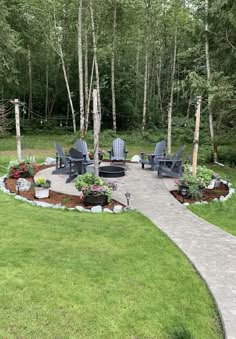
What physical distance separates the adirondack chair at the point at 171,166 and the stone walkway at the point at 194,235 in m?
0.21

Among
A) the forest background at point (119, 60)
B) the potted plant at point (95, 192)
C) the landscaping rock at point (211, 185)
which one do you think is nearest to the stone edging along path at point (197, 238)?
the potted plant at point (95, 192)

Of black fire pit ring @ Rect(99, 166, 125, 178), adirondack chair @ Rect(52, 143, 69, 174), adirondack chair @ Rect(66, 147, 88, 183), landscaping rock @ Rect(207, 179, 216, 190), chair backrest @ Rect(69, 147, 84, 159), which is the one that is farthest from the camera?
black fire pit ring @ Rect(99, 166, 125, 178)

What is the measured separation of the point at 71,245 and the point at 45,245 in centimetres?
31

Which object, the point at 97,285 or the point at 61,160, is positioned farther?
the point at 61,160

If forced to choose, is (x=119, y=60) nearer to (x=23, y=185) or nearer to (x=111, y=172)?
(x=111, y=172)

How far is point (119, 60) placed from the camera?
1892 cm

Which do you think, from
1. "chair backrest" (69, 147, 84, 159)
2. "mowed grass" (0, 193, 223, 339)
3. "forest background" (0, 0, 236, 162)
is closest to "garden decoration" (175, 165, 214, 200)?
"mowed grass" (0, 193, 223, 339)

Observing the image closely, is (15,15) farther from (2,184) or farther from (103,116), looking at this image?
(2,184)

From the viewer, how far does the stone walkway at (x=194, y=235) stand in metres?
3.28

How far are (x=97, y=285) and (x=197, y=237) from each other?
1.83 meters

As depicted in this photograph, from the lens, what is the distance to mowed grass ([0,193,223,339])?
9.04 feet

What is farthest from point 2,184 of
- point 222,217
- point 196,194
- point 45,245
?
Result: point 222,217

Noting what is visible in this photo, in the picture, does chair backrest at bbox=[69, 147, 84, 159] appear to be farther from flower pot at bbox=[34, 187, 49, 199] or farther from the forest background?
the forest background

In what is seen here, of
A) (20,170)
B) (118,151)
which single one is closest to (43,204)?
(20,170)
